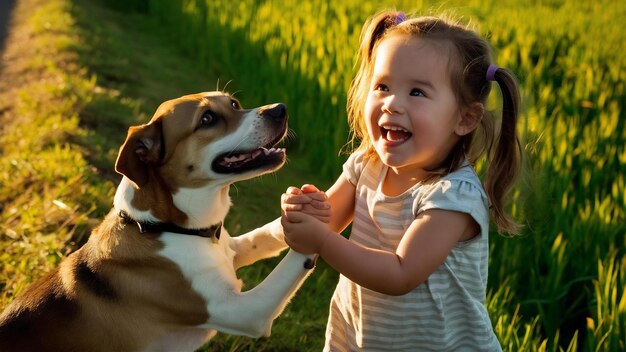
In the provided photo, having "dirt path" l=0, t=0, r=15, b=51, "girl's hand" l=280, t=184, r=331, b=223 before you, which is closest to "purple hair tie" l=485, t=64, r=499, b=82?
"girl's hand" l=280, t=184, r=331, b=223

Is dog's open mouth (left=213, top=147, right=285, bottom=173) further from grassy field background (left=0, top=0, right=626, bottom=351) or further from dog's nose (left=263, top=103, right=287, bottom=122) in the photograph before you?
grassy field background (left=0, top=0, right=626, bottom=351)

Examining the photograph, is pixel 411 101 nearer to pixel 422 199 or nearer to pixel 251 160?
pixel 422 199

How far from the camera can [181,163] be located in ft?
9.95

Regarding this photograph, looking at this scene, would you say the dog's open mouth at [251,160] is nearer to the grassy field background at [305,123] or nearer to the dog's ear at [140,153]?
the dog's ear at [140,153]

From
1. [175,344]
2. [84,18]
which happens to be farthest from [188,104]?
[84,18]

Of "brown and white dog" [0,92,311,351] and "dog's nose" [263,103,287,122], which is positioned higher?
"dog's nose" [263,103,287,122]

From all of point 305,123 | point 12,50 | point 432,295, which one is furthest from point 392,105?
point 12,50

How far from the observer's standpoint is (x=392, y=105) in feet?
8.55

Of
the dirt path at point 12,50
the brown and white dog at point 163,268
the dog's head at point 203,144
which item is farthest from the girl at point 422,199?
the dirt path at point 12,50

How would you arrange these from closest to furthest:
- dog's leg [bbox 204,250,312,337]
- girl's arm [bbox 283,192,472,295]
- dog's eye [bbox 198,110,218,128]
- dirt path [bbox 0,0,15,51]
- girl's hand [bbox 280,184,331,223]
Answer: girl's arm [bbox 283,192,472,295] < girl's hand [bbox 280,184,331,223] < dog's leg [bbox 204,250,312,337] < dog's eye [bbox 198,110,218,128] < dirt path [bbox 0,0,15,51]

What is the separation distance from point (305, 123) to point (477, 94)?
3.51m

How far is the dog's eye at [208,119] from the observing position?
10.2ft

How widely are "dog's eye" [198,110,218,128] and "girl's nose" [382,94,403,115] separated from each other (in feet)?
2.50

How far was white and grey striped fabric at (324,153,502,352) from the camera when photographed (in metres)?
2.67
